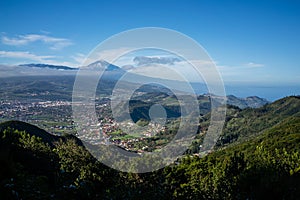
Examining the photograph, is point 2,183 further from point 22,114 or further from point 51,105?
point 51,105

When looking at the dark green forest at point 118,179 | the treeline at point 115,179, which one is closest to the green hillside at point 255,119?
the dark green forest at point 118,179

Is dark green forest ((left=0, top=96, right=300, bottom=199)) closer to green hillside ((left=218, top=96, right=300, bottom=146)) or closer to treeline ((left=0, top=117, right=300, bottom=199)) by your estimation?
treeline ((left=0, top=117, right=300, bottom=199))

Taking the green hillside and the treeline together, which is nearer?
the treeline

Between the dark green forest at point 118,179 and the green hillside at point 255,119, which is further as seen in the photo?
the green hillside at point 255,119

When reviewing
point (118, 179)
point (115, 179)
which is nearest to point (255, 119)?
point (118, 179)

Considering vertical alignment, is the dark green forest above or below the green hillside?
above

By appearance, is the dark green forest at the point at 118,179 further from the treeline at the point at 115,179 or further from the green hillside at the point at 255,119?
the green hillside at the point at 255,119

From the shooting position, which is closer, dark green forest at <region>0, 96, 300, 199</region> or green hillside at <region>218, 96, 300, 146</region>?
dark green forest at <region>0, 96, 300, 199</region>

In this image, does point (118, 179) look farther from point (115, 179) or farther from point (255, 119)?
point (255, 119)

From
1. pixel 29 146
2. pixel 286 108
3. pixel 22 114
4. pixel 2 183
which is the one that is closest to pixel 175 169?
pixel 29 146

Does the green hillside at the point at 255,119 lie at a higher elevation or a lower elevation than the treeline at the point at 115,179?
lower

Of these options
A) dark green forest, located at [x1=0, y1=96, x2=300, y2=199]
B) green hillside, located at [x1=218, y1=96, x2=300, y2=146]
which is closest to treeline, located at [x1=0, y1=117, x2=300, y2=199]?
dark green forest, located at [x1=0, y1=96, x2=300, y2=199]

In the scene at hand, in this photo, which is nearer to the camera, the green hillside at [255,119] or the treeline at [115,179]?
the treeline at [115,179]
